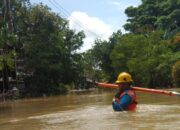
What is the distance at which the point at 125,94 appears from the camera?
40.1 ft

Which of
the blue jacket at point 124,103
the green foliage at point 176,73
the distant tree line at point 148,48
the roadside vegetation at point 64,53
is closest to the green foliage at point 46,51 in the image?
the roadside vegetation at point 64,53

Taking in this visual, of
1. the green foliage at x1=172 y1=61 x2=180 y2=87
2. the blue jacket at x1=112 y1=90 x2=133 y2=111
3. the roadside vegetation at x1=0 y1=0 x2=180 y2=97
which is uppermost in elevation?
the roadside vegetation at x1=0 y1=0 x2=180 y2=97

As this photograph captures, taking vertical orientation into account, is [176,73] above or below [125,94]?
above

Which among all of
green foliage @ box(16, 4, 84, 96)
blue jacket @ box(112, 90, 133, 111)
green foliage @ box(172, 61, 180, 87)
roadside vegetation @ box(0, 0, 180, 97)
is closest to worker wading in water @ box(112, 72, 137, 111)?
blue jacket @ box(112, 90, 133, 111)

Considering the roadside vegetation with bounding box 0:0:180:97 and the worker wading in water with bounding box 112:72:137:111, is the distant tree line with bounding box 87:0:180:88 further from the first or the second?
the worker wading in water with bounding box 112:72:137:111

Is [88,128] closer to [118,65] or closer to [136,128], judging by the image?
[136,128]

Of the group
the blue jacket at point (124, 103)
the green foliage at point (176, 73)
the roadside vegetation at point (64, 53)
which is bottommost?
the blue jacket at point (124, 103)

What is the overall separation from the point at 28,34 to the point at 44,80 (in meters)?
5.18

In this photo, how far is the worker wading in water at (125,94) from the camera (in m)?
12.2

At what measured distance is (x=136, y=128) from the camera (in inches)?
376

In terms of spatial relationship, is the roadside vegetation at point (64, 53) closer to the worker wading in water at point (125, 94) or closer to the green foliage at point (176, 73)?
the green foliage at point (176, 73)

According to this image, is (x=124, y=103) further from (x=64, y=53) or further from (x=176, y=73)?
(x=64, y=53)

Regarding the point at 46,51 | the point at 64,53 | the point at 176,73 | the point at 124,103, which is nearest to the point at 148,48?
the point at 64,53

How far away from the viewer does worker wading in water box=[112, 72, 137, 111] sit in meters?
12.2
